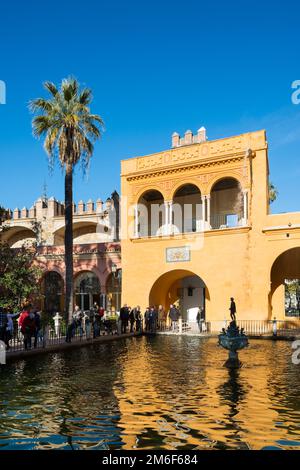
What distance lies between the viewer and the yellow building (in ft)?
77.4

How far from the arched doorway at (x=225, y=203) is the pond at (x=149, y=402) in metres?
13.6

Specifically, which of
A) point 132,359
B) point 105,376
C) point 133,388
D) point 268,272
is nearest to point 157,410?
point 133,388

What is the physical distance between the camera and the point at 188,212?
29.4m

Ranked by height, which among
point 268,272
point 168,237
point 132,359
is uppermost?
point 168,237

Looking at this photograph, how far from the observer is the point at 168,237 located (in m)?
26.3

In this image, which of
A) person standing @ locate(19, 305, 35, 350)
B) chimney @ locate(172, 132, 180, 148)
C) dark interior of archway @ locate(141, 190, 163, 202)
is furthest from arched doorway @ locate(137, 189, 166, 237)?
person standing @ locate(19, 305, 35, 350)

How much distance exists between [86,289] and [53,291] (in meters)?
2.89

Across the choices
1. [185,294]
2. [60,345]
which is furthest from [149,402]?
[185,294]

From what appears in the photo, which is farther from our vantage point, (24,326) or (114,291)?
(114,291)

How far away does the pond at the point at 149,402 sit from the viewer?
6.78 meters

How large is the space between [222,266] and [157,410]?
54.7 ft

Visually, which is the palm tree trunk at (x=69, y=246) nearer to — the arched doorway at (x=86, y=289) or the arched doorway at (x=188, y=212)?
the arched doorway at (x=188, y=212)

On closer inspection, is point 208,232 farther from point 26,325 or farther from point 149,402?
point 149,402
